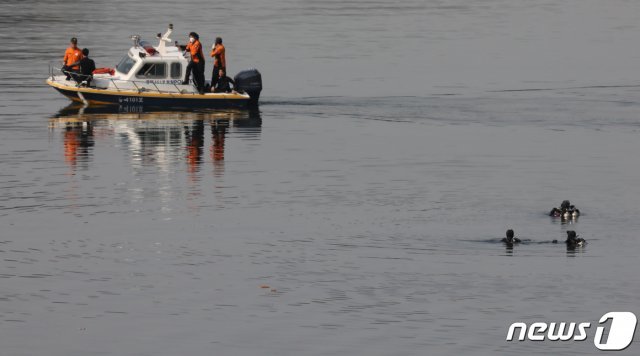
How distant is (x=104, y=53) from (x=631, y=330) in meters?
63.4

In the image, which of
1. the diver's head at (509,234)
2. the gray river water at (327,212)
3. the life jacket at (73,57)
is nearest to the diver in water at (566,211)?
the gray river water at (327,212)

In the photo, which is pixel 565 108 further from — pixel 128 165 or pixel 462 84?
pixel 128 165

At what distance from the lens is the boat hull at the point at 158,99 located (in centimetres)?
6256

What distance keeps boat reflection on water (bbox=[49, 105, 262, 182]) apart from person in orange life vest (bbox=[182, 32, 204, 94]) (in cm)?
150

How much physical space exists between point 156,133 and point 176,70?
4561mm

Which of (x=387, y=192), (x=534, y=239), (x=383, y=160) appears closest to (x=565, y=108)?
(x=383, y=160)

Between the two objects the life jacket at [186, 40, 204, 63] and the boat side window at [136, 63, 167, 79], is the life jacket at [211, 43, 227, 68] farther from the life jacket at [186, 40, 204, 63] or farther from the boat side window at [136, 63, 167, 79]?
the boat side window at [136, 63, 167, 79]

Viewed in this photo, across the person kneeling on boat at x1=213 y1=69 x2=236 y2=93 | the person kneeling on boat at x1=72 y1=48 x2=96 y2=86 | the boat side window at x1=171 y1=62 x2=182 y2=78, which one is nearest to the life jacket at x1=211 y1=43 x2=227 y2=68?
the person kneeling on boat at x1=213 y1=69 x2=236 y2=93

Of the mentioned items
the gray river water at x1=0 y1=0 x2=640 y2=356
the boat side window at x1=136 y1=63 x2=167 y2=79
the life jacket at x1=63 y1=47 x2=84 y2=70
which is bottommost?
the gray river water at x1=0 y1=0 x2=640 y2=356

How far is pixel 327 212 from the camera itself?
1735 inches

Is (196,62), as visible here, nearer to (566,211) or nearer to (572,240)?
(566,211)

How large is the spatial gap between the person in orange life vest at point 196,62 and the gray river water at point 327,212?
60.1 inches

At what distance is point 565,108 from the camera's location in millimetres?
66250

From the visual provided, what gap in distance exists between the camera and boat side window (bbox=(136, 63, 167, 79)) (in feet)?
205
